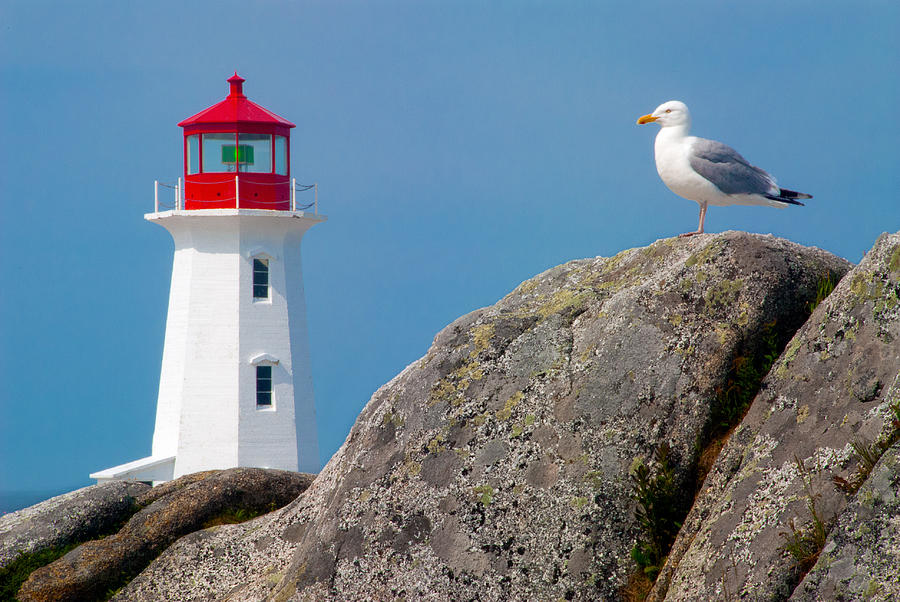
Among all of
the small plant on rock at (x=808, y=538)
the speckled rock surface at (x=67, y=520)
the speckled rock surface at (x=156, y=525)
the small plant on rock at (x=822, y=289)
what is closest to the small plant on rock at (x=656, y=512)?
the small plant on rock at (x=808, y=538)

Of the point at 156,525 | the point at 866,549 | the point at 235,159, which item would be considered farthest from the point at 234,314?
the point at 866,549

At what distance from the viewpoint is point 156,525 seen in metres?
10.1

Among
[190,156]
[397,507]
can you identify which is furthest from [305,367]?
[397,507]

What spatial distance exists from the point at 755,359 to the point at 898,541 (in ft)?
6.68

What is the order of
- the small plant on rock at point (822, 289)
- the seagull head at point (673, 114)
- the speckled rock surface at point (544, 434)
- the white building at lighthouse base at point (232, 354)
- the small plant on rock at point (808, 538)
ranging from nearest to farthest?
the small plant on rock at point (808, 538)
the speckled rock surface at point (544, 434)
the small plant on rock at point (822, 289)
the seagull head at point (673, 114)
the white building at lighthouse base at point (232, 354)

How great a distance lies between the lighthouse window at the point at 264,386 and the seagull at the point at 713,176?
20321mm

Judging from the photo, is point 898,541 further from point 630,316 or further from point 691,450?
point 630,316

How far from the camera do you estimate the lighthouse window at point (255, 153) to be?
29531 millimetres

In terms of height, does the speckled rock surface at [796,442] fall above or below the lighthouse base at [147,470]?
above

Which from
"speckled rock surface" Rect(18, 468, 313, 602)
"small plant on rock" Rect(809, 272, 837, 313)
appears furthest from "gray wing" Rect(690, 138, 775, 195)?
"speckled rock surface" Rect(18, 468, 313, 602)

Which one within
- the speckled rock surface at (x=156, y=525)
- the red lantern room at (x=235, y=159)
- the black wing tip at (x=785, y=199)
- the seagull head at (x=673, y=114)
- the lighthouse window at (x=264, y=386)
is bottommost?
the speckled rock surface at (x=156, y=525)

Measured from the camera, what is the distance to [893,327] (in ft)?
19.3

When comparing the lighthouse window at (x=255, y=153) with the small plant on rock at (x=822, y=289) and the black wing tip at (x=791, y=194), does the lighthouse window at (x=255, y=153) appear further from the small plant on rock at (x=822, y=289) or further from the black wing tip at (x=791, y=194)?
the small plant on rock at (x=822, y=289)

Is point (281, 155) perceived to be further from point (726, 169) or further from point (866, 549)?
point (866, 549)
